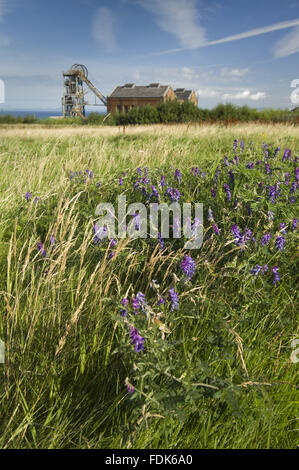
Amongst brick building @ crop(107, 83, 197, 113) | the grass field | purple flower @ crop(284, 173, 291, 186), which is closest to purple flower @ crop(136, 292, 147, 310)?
the grass field

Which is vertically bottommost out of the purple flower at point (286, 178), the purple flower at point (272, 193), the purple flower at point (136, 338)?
the purple flower at point (136, 338)

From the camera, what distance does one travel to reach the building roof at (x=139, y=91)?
167 feet

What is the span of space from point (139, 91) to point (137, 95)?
1.22m

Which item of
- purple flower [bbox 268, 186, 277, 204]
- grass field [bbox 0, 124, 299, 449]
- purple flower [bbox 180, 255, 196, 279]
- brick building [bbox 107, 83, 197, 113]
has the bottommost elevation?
grass field [bbox 0, 124, 299, 449]

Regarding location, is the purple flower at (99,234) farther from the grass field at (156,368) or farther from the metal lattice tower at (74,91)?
the metal lattice tower at (74,91)

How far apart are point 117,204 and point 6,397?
2215mm

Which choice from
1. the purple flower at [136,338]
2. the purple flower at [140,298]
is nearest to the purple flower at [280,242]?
the purple flower at [140,298]

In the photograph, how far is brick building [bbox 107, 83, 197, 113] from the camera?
50.5 meters

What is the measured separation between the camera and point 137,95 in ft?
168

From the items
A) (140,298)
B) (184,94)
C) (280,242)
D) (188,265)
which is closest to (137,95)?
(184,94)

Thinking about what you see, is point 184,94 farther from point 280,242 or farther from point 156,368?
point 156,368

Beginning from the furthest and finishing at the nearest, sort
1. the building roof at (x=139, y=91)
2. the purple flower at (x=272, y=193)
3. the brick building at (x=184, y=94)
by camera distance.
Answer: the brick building at (x=184, y=94)
the building roof at (x=139, y=91)
the purple flower at (x=272, y=193)

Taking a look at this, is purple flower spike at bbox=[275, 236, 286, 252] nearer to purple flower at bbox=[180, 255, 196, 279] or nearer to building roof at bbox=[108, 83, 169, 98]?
purple flower at bbox=[180, 255, 196, 279]
